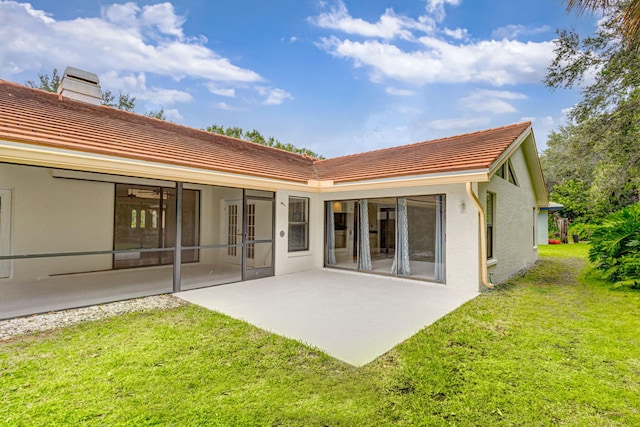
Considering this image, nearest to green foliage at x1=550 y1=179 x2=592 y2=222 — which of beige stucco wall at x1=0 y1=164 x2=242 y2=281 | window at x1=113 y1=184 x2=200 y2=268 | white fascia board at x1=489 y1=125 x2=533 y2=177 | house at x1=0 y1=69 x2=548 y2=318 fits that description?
house at x1=0 y1=69 x2=548 y2=318

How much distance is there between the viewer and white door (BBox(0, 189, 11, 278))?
27.6ft

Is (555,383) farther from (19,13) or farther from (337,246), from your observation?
(19,13)

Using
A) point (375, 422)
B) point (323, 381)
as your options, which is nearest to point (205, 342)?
point (323, 381)

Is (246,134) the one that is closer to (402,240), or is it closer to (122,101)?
(122,101)

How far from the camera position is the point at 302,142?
1522 inches

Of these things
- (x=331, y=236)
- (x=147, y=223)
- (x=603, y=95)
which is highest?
(x=603, y=95)

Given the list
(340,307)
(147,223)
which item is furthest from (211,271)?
(340,307)

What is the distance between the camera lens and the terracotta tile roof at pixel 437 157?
7518 millimetres

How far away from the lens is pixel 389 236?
372 inches

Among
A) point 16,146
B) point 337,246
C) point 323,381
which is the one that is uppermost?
point 16,146

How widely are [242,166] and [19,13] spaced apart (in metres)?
13.0

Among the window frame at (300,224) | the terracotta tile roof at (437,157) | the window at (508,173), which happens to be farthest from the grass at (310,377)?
the window at (508,173)

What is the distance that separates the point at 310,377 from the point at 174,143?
7567mm

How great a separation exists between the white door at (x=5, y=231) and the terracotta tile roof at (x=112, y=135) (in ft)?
9.62
